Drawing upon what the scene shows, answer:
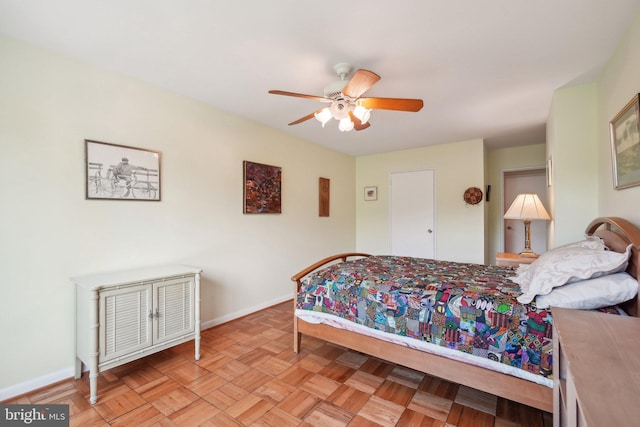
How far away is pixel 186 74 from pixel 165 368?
2.34 m

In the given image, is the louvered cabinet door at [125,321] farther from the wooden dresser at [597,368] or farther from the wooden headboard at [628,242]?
the wooden headboard at [628,242]

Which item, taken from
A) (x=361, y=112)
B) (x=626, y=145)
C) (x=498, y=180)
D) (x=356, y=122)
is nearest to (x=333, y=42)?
(x=361, y=112)

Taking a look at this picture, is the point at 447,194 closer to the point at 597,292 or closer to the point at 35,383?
the point at 597,292

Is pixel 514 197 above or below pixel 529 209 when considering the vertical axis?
above

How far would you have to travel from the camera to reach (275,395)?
188cm

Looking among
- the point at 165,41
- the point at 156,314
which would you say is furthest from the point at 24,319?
the point at 165,41

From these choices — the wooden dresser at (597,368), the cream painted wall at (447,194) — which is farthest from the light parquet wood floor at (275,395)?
the cream painted wall at (447,194)

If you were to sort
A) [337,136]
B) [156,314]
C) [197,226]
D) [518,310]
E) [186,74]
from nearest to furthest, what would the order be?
[518,310]
[156,314]
[186,74]
[197,226]
[337,136]

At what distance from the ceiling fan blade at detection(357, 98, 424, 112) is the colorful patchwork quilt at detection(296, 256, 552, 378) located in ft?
4.18

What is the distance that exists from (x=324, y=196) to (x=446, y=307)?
10.2 ft

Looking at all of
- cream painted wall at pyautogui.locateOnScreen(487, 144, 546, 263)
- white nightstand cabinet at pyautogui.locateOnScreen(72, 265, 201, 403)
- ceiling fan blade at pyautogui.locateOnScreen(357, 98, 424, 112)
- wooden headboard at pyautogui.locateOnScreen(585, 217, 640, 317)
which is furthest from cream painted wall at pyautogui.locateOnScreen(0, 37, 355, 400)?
cream painted wall at pyautogui.locateOnScreen(487, 144, 546, 263)

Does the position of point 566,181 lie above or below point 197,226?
above

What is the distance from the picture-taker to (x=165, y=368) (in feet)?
7.25

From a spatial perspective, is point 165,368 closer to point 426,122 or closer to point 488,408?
point 488,408
